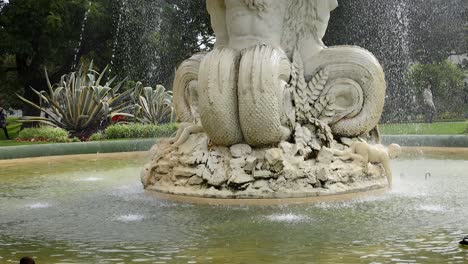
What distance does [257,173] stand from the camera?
22.7 ft

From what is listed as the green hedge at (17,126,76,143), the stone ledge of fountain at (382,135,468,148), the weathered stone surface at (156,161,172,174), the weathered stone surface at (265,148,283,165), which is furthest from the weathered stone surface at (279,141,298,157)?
the green hedge at (17,126,76,143)

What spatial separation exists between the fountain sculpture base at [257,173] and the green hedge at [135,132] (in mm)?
9451

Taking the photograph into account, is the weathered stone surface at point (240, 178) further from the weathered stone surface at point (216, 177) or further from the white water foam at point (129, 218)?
the white water foam at point (129, 218)

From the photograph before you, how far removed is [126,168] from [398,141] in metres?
5.97

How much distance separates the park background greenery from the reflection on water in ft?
64.0

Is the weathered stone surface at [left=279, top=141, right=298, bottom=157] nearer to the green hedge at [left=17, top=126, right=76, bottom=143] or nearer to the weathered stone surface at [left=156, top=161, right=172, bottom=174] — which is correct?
the weathered stone surface at [left=156, top=161, right=172, bottom=174]

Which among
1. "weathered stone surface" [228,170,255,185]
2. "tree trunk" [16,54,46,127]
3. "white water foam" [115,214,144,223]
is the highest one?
"tree trunk" [16,54,46,127]

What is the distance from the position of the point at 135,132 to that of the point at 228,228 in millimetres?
11996

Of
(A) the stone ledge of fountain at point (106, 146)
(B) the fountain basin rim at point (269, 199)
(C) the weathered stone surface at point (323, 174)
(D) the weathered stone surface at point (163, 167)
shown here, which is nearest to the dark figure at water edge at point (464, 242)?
(B) the fountain basin rim at point (269, 199)

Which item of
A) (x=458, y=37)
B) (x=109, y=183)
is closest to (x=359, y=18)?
(x=458, y=37)

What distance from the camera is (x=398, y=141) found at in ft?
44.8

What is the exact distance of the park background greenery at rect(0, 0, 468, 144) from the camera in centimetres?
2772

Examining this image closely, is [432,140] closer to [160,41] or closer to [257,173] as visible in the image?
[257,173]

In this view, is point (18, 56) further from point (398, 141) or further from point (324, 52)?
point (324, 52)
